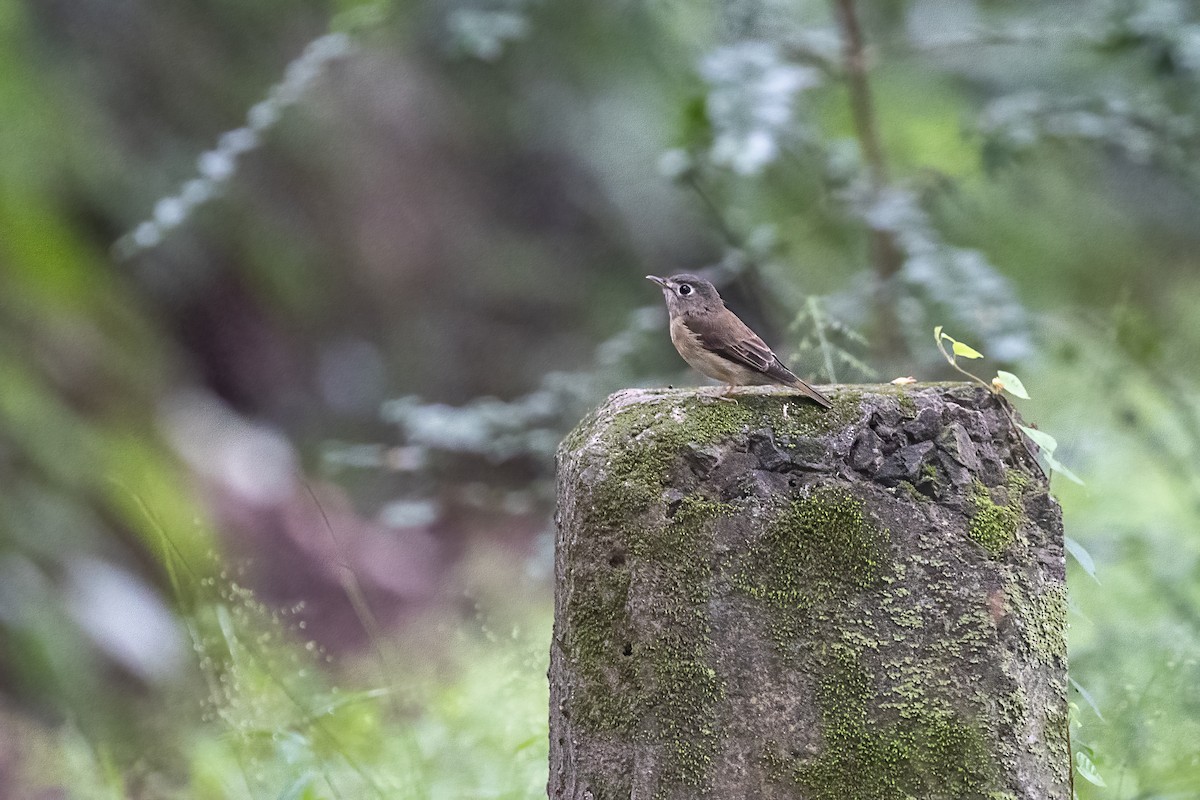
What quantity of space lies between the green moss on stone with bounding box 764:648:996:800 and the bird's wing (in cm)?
51

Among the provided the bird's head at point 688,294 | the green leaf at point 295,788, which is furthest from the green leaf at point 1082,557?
the green leaf at point 295,788

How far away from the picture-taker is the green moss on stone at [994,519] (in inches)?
69.7

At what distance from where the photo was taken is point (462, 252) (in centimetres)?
614

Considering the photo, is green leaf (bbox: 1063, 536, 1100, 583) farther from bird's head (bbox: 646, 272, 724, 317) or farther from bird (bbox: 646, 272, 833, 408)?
bird's head (bbox: 646, 272, 724, 317)

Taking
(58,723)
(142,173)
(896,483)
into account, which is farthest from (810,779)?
(142,173)

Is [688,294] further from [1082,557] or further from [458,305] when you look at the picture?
[458,305]

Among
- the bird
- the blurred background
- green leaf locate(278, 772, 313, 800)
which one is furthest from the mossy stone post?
green leaf locate(278, 772, 313, 800)

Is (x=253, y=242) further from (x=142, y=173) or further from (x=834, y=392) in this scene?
(x=834, y=392)

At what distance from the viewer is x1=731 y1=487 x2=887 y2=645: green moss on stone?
5.67ft

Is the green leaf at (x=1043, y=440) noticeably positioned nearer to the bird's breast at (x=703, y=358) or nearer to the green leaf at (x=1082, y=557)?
the green leaf at (x=1082, y=557)

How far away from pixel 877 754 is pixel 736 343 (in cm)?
83

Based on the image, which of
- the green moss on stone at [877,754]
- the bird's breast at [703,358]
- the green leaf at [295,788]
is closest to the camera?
the green moss on stone at [877,754]

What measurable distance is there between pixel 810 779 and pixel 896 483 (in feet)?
1.54

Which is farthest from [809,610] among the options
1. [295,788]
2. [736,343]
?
[295,788]
